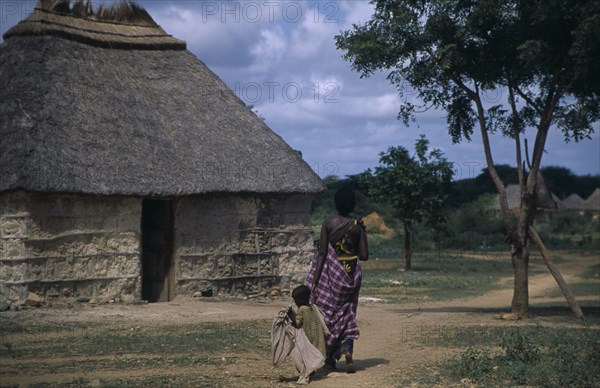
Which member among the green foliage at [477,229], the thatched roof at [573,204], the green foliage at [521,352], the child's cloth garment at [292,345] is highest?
the thatched roof at [573,204]

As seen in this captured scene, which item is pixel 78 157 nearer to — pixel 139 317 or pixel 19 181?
pixel 19 181

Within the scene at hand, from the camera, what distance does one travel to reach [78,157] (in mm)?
13797

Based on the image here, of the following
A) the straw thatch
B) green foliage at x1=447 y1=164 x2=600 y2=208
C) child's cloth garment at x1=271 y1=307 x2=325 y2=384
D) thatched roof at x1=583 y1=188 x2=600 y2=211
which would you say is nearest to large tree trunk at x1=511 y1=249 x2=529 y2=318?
child's cloth garment at x1=271 y1=307 x2=325 y2=384

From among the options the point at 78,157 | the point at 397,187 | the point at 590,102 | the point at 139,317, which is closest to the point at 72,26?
the point at 78,157

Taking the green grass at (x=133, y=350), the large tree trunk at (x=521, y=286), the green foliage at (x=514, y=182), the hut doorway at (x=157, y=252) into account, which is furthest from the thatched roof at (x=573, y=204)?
the green grass at (x=133, y=350)

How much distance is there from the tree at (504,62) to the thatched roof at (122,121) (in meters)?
3.38

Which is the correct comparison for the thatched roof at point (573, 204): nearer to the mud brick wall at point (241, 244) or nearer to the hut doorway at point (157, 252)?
the mud brick wall at point (241, 244)

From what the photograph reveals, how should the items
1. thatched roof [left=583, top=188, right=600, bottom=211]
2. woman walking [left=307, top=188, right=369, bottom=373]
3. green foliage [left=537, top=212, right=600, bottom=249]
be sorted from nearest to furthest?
1. woman walking [left=307, top=188, right=369, bottom=373]
2. green foliage [left=537, top=212, right=600, bottom=249]
3. thatched roof [left=583, top=188, right=600, bottom=211]

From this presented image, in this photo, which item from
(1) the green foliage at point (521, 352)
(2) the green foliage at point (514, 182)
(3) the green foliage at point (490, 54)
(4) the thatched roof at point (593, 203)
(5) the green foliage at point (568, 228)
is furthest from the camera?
(4) the thatched roof at point (593, 203)

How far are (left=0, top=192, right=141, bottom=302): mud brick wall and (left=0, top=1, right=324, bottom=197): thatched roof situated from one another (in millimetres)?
459

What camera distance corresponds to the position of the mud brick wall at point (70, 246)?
13.1 meters

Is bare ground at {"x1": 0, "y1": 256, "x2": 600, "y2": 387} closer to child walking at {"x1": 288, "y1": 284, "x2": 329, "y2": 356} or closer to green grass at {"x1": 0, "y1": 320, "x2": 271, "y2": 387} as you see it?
green grass at {"x1": 0, "y1": 320, "x2": 271, "y2": 387}

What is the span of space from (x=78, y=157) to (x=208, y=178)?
244 cm

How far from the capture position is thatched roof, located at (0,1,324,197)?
1359cm
